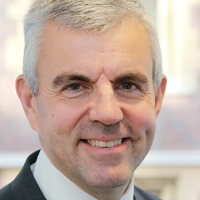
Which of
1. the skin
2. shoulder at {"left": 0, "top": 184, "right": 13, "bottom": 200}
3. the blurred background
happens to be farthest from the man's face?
the blurred background

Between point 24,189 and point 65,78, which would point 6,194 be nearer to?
point 24,189

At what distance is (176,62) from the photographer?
6.54 m

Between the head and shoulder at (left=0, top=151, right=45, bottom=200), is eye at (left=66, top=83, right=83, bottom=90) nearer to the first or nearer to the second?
the head

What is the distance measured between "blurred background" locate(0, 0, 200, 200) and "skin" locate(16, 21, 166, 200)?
14.0 ft

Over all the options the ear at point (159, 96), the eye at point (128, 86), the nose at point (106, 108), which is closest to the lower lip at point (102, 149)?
the nose at point (106, 108)

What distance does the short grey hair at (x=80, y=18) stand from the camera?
7.07ft

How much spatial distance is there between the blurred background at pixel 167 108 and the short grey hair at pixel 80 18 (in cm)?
416

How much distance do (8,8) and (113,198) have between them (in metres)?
4.61

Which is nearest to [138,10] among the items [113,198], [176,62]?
[113,198]

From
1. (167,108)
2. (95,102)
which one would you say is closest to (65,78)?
(95,102)

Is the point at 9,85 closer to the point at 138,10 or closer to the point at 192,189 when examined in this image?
the point at 192,189

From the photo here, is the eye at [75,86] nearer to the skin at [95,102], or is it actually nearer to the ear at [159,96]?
the skin at [95,102]

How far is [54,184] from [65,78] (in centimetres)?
45

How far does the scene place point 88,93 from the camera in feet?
7.11
